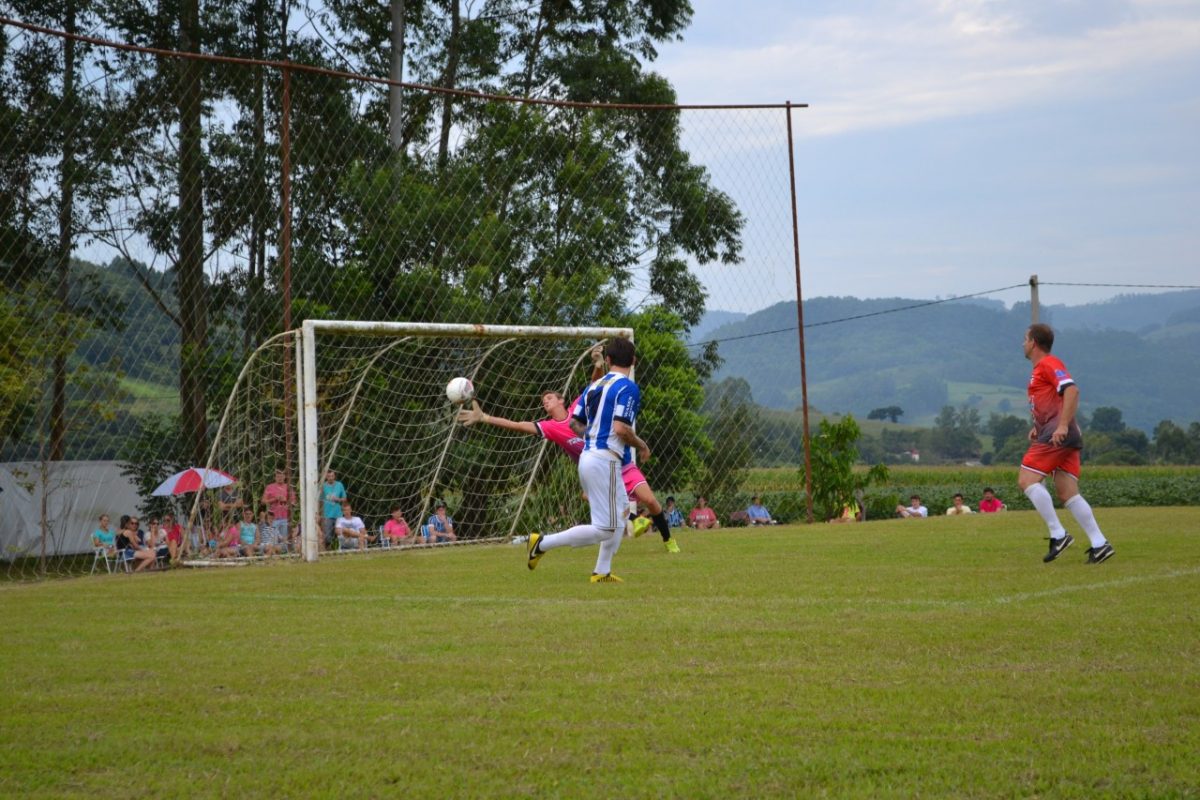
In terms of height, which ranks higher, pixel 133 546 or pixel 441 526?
pixel 441 526

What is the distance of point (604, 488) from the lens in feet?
32.7

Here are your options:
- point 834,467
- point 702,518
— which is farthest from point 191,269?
point 834,467

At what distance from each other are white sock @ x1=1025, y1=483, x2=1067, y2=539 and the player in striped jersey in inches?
135

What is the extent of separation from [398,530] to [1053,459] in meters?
9.70

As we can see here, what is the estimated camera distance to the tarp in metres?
28.9

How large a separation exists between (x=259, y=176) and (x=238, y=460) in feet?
24.0

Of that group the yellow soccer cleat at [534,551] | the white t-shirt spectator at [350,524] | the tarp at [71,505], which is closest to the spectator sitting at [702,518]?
the white t-shirt spectator at [350,524]

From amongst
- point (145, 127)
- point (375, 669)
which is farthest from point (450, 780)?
point (145, 127)

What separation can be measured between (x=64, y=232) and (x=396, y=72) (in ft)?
42.7

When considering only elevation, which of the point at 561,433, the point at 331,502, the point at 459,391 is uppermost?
the point at 459,391

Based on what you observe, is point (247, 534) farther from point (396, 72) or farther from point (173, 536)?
point (396, 72)

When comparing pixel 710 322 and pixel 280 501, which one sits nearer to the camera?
pixel 280 501

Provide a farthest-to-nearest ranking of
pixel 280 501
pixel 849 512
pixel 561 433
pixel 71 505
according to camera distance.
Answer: pixel 71 505
pixel 849 512
pixel 280 501
pixel 561 433

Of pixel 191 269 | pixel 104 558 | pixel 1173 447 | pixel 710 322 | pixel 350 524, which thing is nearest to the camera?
pixel 350 524
